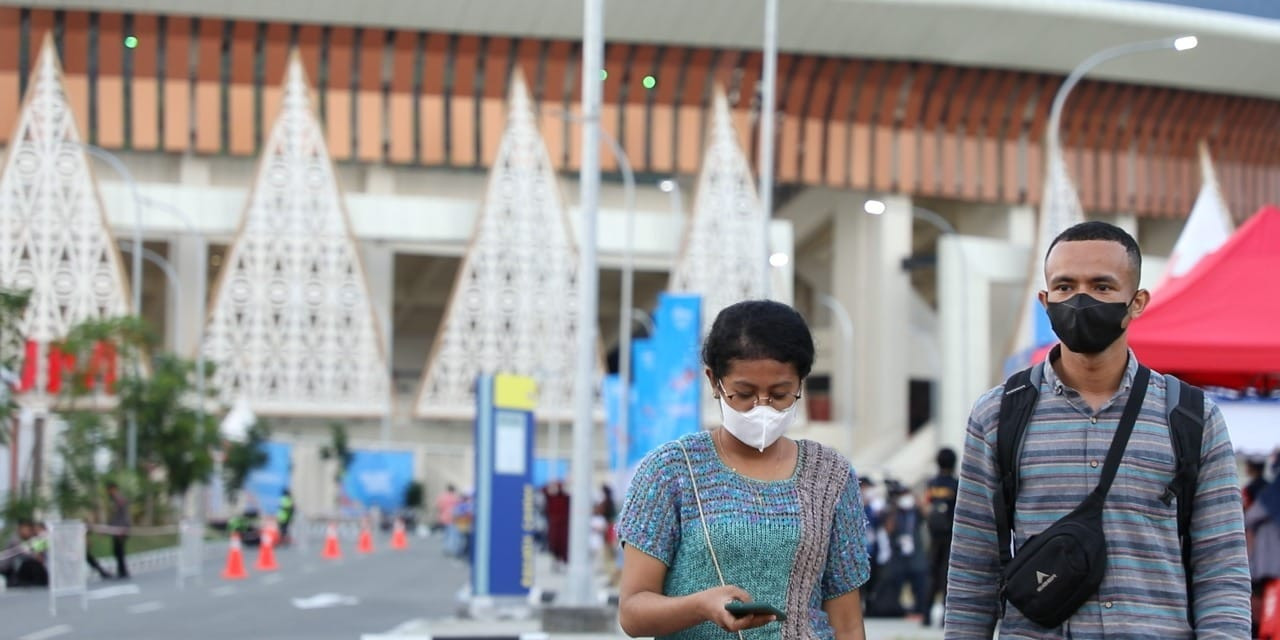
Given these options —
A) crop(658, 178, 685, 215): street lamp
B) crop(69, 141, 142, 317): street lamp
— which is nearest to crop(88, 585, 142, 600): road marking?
crop(69, 141, 142, 317): street lamp

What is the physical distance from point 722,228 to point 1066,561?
55680mm

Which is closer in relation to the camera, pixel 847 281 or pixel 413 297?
pixel 847 281

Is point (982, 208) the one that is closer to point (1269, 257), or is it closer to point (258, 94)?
point (258, 94)

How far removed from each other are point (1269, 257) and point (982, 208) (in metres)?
56.4

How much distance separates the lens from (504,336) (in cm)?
5797

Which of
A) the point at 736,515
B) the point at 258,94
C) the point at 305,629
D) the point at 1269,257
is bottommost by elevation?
the point at 305,629

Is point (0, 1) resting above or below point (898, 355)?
above

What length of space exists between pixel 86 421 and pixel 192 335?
23039 mm

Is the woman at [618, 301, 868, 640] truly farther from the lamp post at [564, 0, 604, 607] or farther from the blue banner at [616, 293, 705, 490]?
the blue banner at [616, 293, 705, 490]

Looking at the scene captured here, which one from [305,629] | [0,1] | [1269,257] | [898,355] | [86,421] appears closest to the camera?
[1269,257]

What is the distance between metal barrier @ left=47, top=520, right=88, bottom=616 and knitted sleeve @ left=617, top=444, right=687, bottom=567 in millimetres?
14639

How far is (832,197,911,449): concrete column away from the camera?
62.7 m

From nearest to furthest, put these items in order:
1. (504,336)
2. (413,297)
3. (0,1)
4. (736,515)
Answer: (736,515) → (0,1) → (504,336) → (413,297)

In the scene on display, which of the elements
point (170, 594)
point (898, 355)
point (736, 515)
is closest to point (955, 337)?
point (898, 355)
